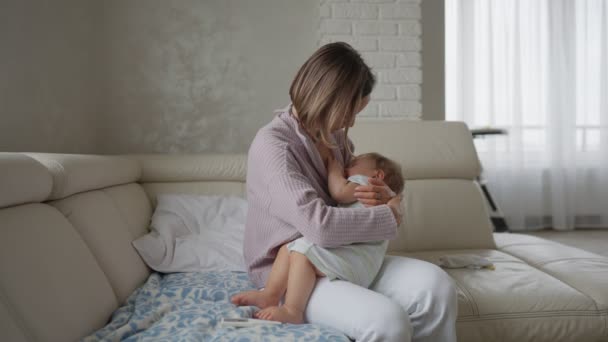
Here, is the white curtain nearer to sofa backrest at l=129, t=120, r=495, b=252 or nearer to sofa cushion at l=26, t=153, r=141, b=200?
sofa backrest at l=129, t=120, r=495, b=252

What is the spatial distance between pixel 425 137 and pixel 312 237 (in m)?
1.23

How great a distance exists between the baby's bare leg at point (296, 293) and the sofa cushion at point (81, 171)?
2.17 ft

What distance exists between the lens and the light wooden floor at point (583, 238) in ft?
12.0

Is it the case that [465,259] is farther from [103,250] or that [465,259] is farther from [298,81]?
[103,250]

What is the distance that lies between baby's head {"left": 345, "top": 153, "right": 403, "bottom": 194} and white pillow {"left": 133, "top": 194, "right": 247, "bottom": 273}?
23.1 inches

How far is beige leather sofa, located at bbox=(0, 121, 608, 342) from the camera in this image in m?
1.01

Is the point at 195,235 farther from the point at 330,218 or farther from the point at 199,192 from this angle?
the point at 330,218

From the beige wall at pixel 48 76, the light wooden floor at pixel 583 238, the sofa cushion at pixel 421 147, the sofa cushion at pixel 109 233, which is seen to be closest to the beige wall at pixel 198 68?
the beige wall at pixel 48 76


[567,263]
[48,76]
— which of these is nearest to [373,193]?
[567,263]

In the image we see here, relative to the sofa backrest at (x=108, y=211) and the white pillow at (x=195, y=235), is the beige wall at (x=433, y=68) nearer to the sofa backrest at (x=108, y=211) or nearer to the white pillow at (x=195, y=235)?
the sofa backrest at (x=108, y=211)

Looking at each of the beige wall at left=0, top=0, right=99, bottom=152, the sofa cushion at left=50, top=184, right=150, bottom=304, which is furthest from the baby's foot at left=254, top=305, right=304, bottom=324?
the beige wall at left=0, top=0, right=99, bottom=152

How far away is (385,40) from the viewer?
312 cm

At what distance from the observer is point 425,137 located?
2248 mm

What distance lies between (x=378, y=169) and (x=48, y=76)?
1.59 meters
